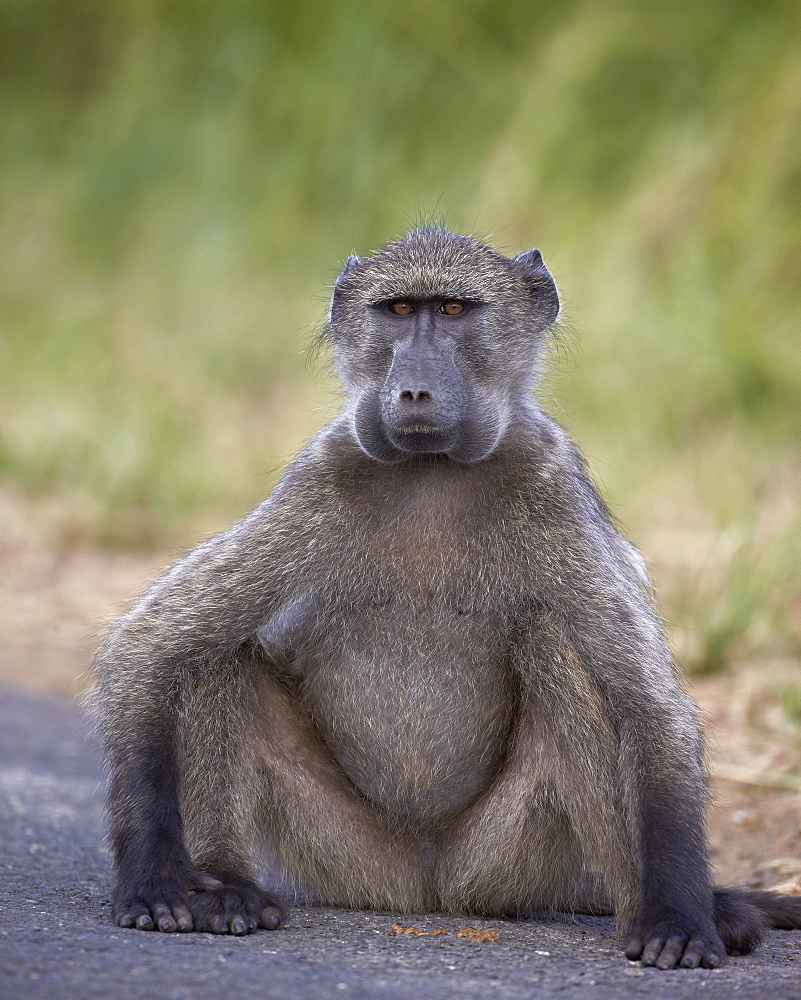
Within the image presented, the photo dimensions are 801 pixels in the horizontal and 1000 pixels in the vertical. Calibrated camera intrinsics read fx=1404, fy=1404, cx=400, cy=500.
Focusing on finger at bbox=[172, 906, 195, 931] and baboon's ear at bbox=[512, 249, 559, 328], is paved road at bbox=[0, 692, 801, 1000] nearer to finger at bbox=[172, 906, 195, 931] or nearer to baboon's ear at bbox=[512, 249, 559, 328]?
finger at bbox=[172, 906, 195, 931]

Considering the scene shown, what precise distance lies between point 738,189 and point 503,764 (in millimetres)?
6327

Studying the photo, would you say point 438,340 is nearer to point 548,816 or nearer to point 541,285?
point 541,285

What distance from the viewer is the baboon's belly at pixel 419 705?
3.43m

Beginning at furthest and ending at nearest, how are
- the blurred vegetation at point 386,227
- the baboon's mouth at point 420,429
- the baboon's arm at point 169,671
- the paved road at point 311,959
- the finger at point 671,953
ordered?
the blurred vegetation at point 386,227, the baboon's mouth at point 420,429, the baboon's arm at point 169,671, the finger at point 671,953, the paved road at point 311,959

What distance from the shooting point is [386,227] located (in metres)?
10.0

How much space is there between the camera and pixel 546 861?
3.40 m

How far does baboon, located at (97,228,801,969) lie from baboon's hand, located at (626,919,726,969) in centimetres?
19

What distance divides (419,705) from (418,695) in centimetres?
3

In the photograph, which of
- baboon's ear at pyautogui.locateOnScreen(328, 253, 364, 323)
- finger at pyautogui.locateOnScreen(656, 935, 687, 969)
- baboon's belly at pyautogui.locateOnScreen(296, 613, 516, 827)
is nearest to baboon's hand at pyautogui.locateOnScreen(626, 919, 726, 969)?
finger at pyautogui.locateOnScreen(656, 935, 687, 969)

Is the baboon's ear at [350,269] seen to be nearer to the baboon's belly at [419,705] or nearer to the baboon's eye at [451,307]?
the baboon's eye at [451,307]

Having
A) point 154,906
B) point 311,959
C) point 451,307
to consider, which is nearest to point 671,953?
point 311,959

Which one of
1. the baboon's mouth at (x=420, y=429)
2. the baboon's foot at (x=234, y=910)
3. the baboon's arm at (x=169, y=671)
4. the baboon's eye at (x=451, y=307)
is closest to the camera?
the baboon's foot at (x=234, y=910)

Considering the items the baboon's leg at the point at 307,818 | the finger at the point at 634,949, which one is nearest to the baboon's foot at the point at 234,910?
the baboon's leg at the point at 307,818

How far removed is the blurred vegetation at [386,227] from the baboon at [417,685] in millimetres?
2749
